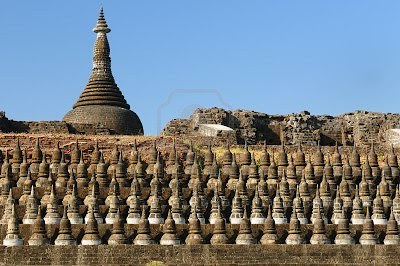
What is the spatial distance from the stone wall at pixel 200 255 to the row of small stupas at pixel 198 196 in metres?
0.36

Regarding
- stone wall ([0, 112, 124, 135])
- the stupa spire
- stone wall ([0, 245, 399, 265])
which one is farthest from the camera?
the stupa spire

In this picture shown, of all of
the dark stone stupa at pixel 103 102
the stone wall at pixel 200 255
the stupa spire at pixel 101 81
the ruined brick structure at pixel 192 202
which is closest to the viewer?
A: the stone wall at pixel 200 255

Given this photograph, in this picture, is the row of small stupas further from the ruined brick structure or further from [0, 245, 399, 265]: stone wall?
[0, 245, 399, 265]: stone wall

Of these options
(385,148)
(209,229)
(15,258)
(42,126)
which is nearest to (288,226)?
(209,229)


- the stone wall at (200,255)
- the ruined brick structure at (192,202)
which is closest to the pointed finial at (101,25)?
the ruined brick structure at (192,202)

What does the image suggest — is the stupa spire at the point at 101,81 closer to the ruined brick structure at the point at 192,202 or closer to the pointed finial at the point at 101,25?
the pointed finial at the point at 101,25

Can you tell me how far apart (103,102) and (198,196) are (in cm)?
1767

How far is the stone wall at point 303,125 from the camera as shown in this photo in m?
39.4

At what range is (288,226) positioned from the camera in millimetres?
28047

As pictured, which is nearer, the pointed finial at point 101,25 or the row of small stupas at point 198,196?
the row of small stupas at point 198,196

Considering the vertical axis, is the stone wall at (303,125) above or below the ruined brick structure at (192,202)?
above

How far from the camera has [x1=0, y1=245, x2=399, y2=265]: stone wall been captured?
2636 cm

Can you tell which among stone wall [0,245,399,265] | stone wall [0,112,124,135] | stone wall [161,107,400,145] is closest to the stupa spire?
stone wall [0,112,124,135]

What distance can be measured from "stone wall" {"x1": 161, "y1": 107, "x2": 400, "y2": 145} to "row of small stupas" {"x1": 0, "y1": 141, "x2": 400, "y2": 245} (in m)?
5.95
